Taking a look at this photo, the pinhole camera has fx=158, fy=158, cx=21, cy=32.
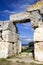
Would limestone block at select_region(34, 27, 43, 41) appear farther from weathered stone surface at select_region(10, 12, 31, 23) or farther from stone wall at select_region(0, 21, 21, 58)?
stone wall at select_region(0, 21, 21, 58)

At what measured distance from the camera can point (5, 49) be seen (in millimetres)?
10367

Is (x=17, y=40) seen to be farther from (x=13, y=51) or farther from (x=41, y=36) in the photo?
(x=41, y=36)

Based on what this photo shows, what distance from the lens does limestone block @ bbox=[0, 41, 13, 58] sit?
10312 mm

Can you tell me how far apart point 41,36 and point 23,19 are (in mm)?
2156

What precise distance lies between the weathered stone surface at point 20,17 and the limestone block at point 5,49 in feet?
5.65

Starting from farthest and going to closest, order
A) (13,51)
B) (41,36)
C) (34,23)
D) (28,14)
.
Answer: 1. (13,51)
2. (28,14)
3. (34,23)
4. (41,36)

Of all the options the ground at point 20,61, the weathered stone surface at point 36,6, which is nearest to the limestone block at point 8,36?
the ground at point 20,61

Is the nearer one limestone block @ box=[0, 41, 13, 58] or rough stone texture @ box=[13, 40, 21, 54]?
limestone block @ box=[0, 41, 13, 58]

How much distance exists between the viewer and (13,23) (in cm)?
1131

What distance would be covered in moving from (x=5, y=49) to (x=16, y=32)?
2010mm

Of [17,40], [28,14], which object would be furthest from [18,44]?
[28,14]

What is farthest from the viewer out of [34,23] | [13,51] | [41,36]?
[13,51]

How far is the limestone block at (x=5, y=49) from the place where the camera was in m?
10.3

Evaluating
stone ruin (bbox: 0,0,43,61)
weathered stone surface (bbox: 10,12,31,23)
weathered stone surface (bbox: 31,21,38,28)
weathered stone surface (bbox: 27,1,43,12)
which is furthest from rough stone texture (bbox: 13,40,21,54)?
weathered stone surface (bbox: 27,1,43,12)
